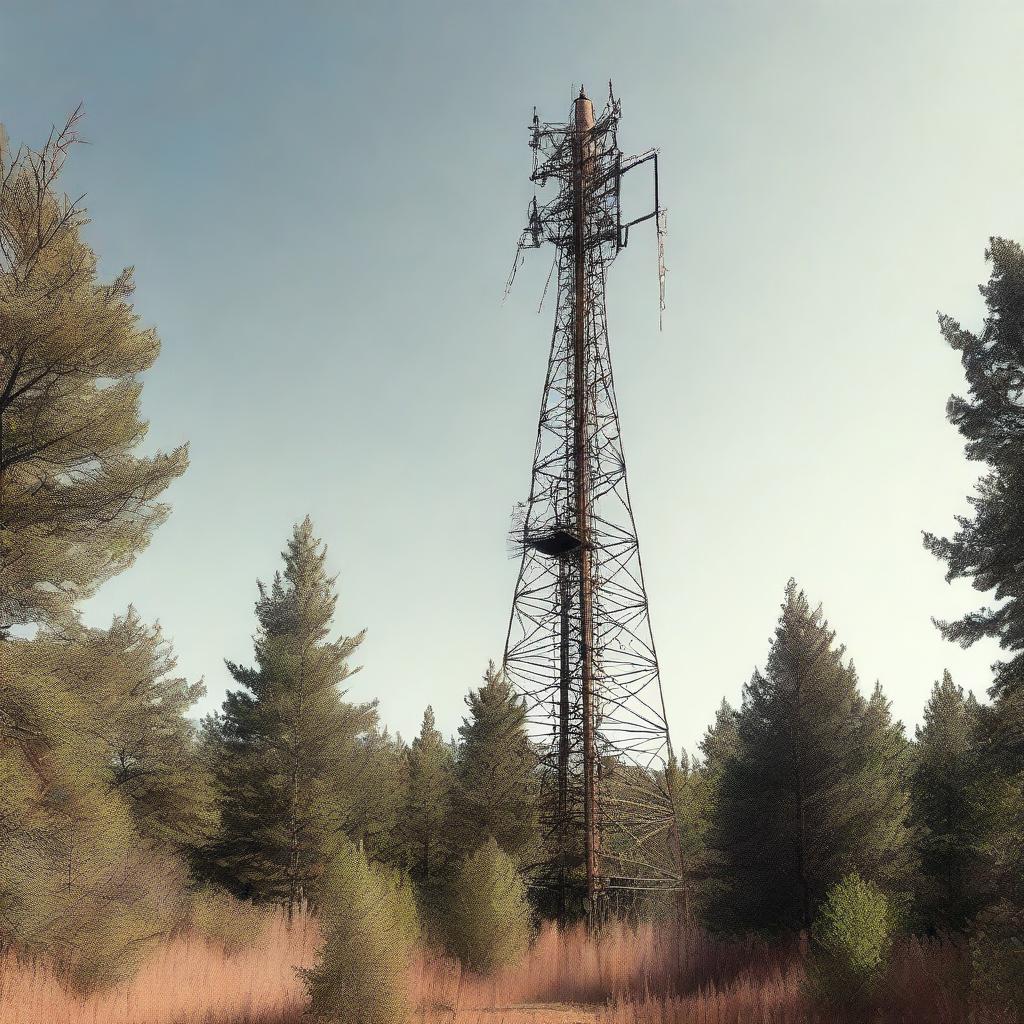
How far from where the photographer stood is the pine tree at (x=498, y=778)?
79.1 feet

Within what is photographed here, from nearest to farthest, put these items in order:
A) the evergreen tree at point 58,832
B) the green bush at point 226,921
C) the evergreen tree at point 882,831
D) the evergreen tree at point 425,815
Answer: the evergreen tree at point 58,832, the green bush at point 226,921, the evergreen tree at point 882,831, the evergreen tree at point 425,815

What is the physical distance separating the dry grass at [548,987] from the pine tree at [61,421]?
5.42 metres

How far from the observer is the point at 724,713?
7512cm

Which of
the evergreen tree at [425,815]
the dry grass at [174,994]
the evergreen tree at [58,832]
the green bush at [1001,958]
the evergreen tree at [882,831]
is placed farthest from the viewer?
the evergreen tree at [425,815]

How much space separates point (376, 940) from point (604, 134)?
22.8 meters

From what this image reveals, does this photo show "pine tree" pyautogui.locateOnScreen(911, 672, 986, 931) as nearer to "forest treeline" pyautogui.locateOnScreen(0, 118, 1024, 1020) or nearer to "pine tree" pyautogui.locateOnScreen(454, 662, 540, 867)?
"forest treeline" pyautogui.locateOnScreen(0, 118, 1024, 1020)

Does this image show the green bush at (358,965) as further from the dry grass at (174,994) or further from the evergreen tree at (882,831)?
the evergreen tree at (882,831)

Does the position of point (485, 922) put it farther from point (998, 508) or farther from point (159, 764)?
point (159, 764)

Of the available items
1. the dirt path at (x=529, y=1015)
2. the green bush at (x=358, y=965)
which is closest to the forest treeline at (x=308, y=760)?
the green bush at (x=358, y=965)

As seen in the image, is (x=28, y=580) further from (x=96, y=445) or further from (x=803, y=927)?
(x=803, y=927)

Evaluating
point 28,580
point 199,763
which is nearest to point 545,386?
point 28,580

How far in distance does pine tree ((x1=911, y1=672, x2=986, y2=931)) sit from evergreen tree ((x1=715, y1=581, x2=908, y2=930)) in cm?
213

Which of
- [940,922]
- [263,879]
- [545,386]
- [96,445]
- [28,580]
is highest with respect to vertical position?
[545,386]

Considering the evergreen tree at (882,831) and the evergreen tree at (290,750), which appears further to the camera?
the evergreen tree at (290,750)
